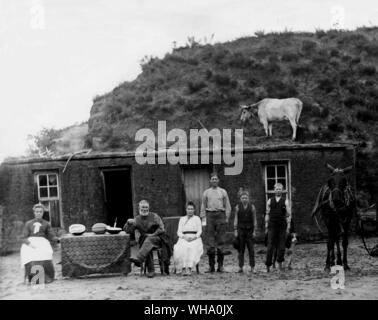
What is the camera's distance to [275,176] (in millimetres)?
16062

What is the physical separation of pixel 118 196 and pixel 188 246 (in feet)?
25.3

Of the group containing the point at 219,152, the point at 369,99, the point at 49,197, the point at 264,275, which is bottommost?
the point at 264,275

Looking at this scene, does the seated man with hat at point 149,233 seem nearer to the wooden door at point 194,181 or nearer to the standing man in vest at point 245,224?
the standing man in vest at point 245,224

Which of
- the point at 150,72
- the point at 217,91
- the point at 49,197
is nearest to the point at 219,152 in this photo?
the point at 49,197

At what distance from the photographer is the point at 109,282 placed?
33.5ft

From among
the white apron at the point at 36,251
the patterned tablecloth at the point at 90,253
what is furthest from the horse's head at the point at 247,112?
the white apron at the point at 36,251

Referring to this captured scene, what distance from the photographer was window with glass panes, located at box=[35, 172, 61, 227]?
16.5m

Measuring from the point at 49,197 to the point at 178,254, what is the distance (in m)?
6.59

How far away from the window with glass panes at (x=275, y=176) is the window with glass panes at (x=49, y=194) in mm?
5874

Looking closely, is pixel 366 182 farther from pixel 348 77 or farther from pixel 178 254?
pixel 178 254

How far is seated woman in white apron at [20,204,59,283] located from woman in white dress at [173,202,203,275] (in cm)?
233

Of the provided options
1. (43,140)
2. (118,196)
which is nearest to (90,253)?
(118,196)

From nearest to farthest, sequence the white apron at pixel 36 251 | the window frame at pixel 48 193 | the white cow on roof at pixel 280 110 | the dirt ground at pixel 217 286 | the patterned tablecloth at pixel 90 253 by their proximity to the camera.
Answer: the dirt ground at pixel 217 286, the white apron at pixel 36 251, the patterned tablecloth at pixel 90 253, the window frame at pixel 48 193, the white cow on roof at pixel 280 110

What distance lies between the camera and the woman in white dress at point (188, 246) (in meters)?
11.1
